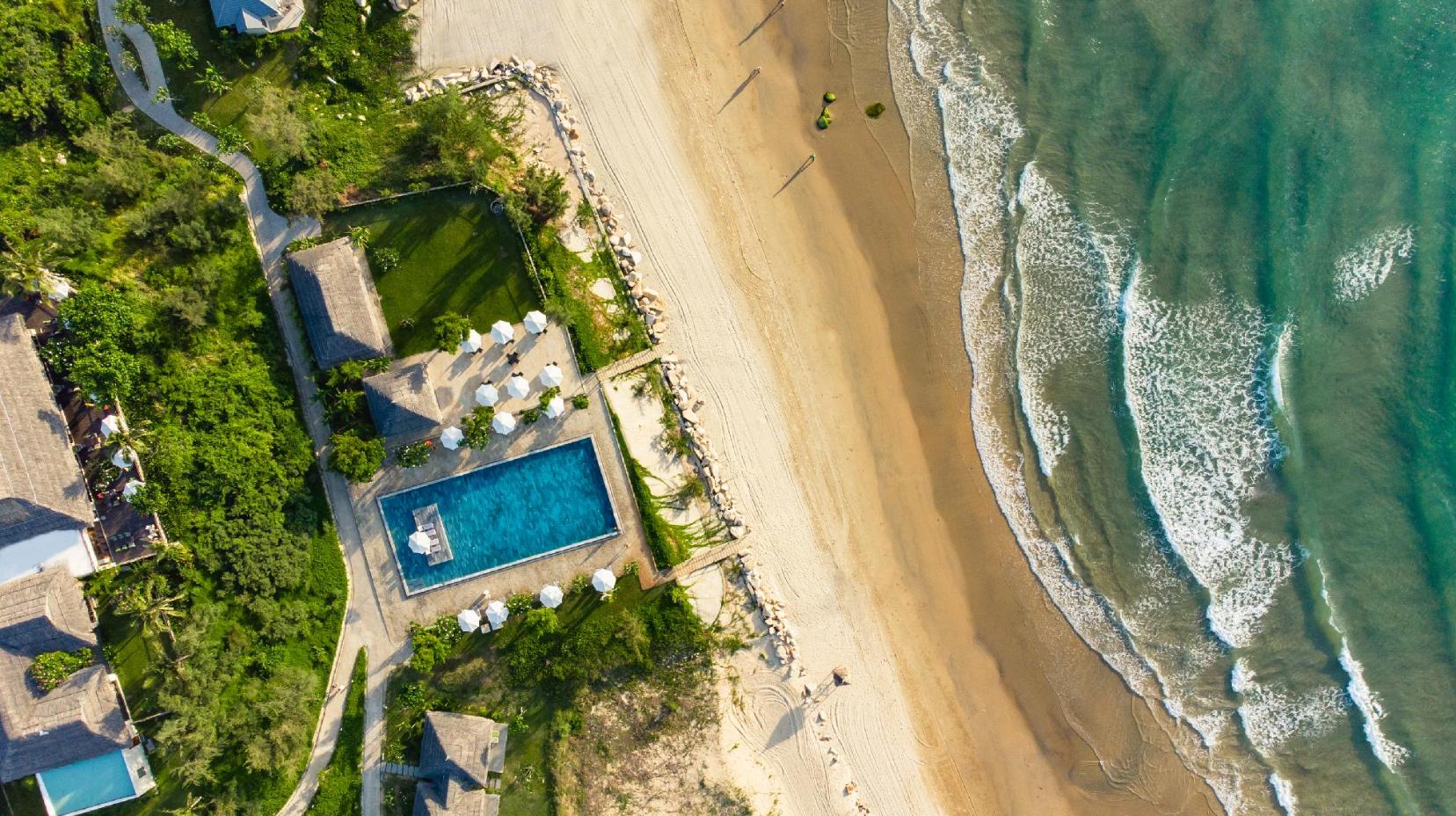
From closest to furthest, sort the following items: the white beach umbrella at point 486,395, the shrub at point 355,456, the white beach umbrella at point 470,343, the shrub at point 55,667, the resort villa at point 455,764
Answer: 1. the shrub at point 55,667
2. the shrub at point 355,456
3. the resort villa at point 455,764
4. the white beach umbrella at point 486,395
5. the white beach umbrella at point 470,343

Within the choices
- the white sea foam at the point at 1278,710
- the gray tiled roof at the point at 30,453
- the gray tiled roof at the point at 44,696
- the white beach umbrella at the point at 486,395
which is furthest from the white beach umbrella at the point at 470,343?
the white sea foam at the point at 1278,710

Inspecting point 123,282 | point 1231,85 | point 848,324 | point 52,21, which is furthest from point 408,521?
point 1231,85

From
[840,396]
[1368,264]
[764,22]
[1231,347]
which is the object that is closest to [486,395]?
[840,396]

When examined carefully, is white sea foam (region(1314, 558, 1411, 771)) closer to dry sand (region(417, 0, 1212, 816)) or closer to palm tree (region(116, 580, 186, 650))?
dry sand (region(417, 0, 1212, 816))

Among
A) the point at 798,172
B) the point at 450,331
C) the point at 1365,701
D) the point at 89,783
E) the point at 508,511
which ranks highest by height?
the point at 798,172

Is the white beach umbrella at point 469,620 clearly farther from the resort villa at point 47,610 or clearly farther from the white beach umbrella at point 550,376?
the resort villa at point 47,610

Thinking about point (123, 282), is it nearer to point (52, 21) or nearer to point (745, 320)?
point (52, 21)

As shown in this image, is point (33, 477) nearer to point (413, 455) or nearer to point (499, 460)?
point (413, 455)
